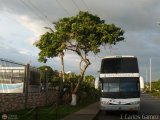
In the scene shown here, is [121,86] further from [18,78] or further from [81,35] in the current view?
[81,35]

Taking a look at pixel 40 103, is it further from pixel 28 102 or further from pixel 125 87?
pixel 125 87

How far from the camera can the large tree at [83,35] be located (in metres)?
35.9

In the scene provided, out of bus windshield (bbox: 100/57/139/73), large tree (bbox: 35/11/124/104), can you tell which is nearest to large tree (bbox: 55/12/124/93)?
large tree (bbox: 35/11/124/104)

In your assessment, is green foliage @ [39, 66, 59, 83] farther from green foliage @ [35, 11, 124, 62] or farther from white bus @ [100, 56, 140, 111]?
white bus @ [100, 56, 140, 111]

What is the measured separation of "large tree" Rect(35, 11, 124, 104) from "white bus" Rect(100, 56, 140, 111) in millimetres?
8310

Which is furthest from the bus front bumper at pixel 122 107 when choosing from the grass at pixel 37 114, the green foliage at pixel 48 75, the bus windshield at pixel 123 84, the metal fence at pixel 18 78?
the green foliage at pixel 48 75

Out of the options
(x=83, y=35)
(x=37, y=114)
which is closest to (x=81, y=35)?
(x=83, y=35)

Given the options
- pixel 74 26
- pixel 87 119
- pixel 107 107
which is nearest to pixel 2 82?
pixel 87 119

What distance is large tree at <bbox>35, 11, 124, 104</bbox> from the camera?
35.9 meters

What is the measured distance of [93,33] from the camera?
3609cm

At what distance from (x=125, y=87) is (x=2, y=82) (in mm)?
8260

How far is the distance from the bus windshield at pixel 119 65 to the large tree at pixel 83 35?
788 centimetres

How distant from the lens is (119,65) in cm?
2755

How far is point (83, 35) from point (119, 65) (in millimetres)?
8938
